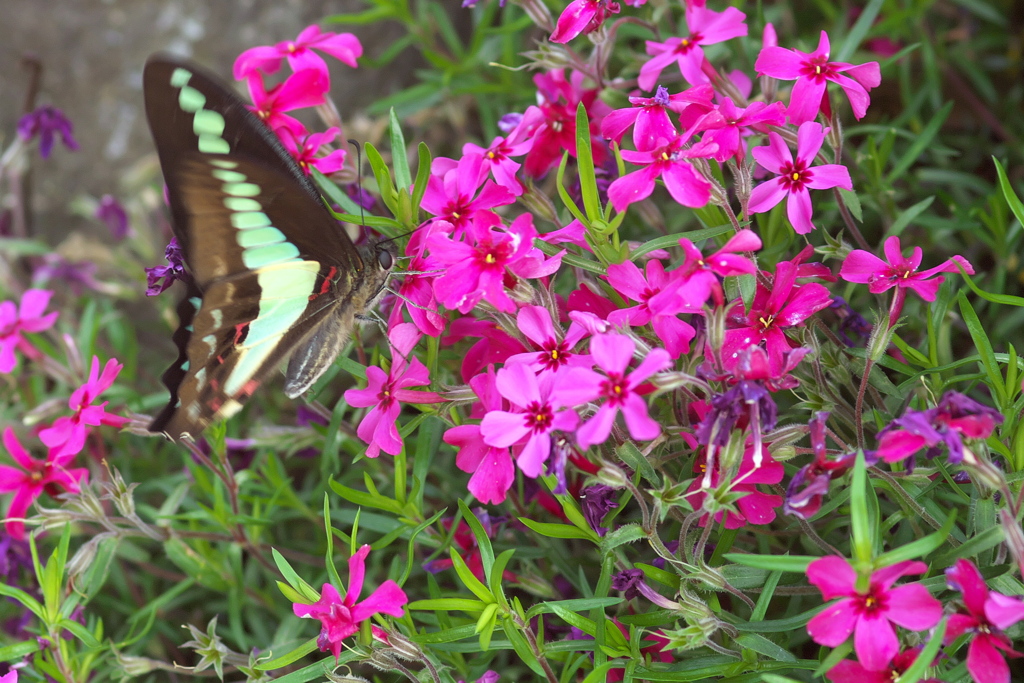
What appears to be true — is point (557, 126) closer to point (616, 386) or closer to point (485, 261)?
point (485, 261)

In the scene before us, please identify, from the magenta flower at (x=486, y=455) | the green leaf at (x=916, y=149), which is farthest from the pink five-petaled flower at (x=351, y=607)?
the green leaf at (x=916, y=149)

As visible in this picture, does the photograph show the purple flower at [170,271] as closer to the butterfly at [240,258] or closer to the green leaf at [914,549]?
the butterfly at [240,258]

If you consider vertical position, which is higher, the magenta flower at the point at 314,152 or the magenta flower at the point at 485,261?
the magenta flower at the point at 314,152

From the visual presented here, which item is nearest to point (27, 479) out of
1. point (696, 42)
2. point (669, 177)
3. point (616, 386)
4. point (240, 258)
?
point (240, 258)

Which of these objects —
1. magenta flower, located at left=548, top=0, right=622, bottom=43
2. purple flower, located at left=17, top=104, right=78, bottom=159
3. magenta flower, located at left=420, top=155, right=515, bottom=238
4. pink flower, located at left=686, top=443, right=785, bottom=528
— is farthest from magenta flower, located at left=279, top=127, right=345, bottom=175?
purple flower, located at left=17, top=104, right=78, bottom=159

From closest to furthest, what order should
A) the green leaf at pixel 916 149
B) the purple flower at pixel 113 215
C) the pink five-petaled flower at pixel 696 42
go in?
1. the pink five-petaled flower at pixel 696 42
2. the green leaf at pixel 916 149
3. the purple flower at pixel 113 215

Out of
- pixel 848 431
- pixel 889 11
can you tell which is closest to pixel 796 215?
pixel 848 431
